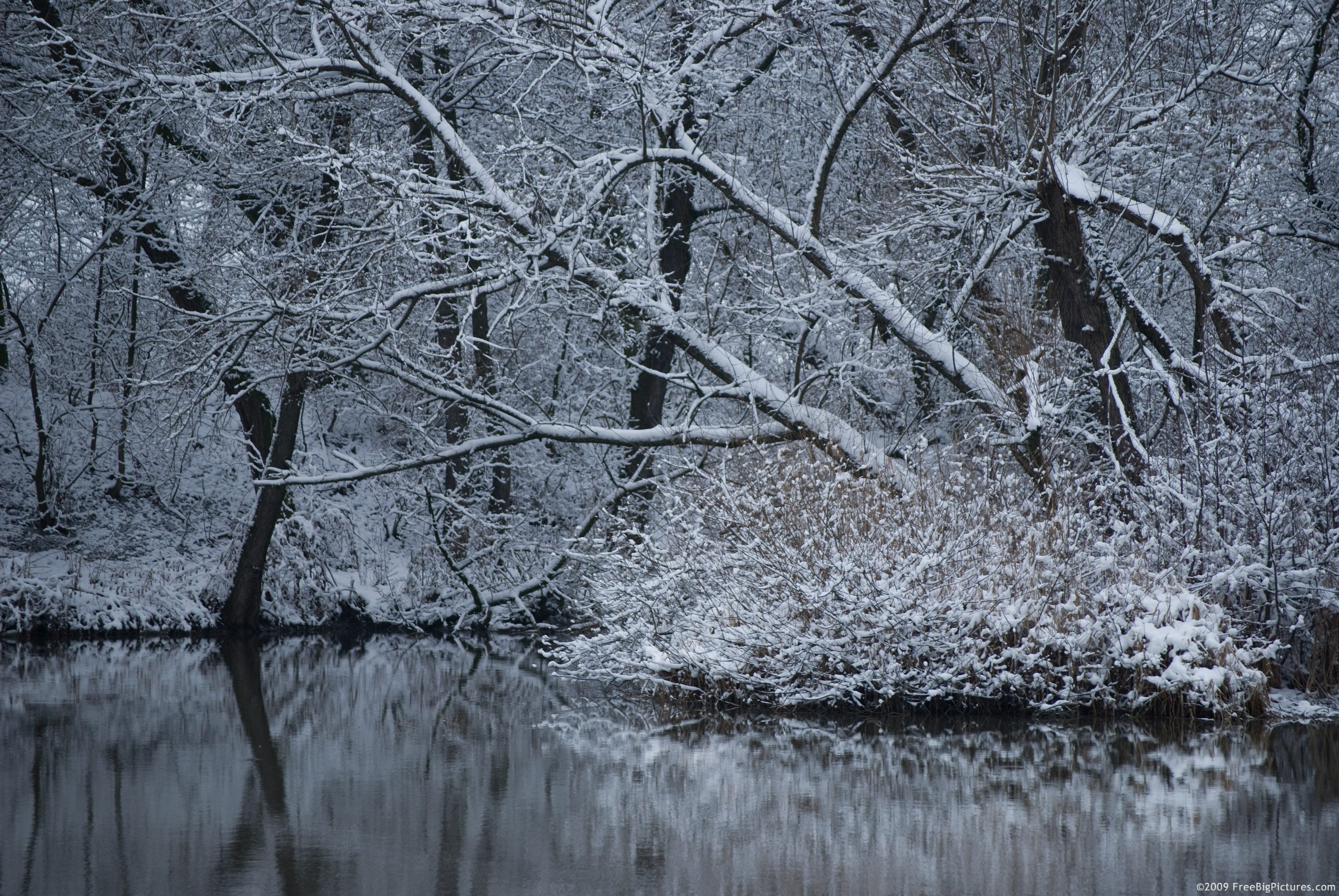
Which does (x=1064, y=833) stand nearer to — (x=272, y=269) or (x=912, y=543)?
(x=912, y=543)

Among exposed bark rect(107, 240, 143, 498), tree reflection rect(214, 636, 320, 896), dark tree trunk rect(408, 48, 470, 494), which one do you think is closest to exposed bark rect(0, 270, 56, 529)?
exposed bark rect(107, 240, 143, 498)

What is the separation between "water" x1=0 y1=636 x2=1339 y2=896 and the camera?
5090 mm

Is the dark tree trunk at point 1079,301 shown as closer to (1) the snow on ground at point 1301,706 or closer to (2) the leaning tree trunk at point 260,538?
(1) the snow on ground at point 1301,706

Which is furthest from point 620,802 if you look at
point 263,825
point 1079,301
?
point 1079,301

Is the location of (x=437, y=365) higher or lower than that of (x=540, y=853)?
higher

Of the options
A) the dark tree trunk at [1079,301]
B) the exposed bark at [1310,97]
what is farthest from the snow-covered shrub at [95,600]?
the exposed bark at [1310,97]

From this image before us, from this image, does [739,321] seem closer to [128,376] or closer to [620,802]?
[128,376]

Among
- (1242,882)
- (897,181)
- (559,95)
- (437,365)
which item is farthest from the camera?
(559,95)

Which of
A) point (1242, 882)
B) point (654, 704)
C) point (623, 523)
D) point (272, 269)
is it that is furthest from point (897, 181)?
point (1242, 882)

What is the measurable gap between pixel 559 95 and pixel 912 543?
9.70 metres

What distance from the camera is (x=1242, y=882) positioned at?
4.96 meters

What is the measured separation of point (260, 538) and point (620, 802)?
1088cm

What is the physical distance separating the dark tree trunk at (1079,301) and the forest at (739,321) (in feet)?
0.15

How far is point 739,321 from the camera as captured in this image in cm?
1652
